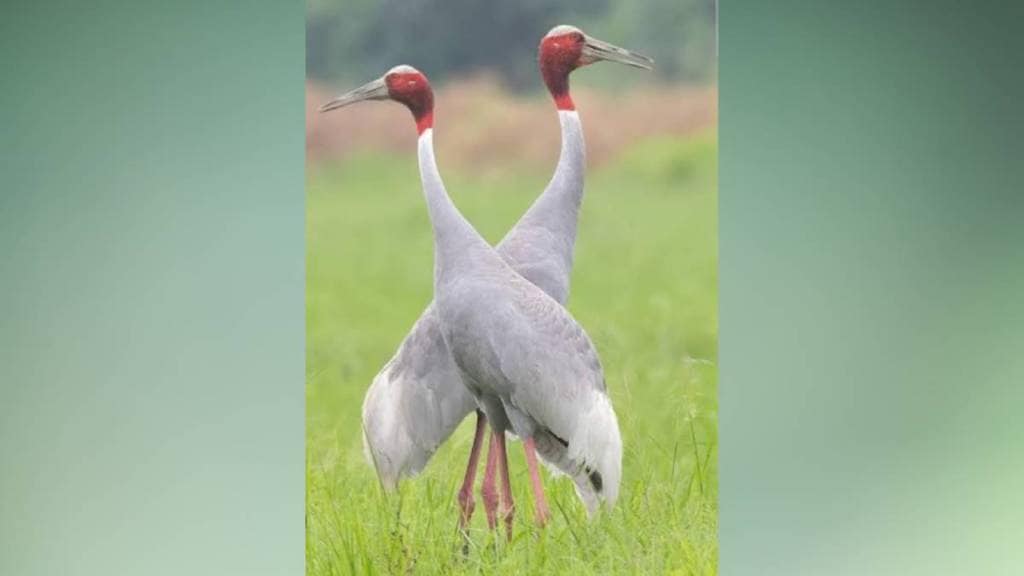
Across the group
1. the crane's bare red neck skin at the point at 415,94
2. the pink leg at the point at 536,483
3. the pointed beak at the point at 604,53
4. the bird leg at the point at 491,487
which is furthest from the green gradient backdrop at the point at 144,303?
the pointed beak at the point at 604,53

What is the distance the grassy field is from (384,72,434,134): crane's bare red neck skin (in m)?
0.11

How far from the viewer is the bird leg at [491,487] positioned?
318 centimetres

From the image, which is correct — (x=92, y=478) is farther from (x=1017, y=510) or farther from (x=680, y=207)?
(x=1017, y=510)

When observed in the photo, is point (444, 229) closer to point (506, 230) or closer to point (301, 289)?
point (506, 230)

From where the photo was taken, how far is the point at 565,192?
327cm

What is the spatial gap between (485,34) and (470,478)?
3.46 ft

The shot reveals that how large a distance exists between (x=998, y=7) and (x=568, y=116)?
1.10 meters

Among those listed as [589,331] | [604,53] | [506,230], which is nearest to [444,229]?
[506,230]

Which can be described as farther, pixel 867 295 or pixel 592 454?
pixel 867 295

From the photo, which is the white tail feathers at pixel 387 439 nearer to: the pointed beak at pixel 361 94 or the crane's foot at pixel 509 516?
the crane's foot at pixel 509 516

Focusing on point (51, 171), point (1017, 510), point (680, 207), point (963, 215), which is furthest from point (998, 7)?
point (51, 171)

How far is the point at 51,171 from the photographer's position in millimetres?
3191

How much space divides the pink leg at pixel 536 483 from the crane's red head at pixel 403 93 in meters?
0.80

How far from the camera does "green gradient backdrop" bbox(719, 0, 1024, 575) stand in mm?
3293
